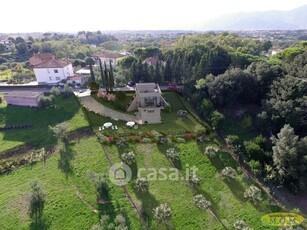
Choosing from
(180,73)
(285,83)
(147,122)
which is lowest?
(147,122)

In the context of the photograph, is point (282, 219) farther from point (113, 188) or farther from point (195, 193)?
point (113, 188)

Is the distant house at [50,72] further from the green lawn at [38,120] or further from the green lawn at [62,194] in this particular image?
the green lawn at [62,194]

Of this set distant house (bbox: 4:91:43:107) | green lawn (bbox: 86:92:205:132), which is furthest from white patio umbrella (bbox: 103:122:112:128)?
distant house (bbox: 4:91:43:107)

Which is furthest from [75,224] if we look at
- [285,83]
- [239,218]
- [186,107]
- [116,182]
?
[285,83]

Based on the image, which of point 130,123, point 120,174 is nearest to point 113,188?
point 120,174

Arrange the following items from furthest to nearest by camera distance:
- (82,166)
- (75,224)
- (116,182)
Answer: (82,166), (116,182), (75,224)

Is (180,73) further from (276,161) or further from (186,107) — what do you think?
(276,161)

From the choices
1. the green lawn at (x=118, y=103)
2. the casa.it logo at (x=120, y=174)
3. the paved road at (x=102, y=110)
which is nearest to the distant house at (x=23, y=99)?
the paved road at (x=102, y=110)

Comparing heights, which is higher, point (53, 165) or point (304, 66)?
point (304, 66)

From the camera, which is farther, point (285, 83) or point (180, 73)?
point (180, 73)
